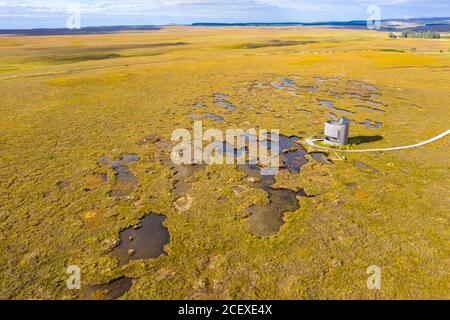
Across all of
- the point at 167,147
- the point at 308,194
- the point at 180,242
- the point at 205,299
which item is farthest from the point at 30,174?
the point at 308,194

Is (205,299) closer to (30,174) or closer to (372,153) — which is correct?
(30,174)

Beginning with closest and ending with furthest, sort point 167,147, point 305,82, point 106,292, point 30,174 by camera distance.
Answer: point 106,292, point 30,174, point 167,147, point 305,82

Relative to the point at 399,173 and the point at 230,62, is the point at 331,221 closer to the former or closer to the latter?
Result: the point at 399,173

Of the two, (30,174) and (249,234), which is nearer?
(249,234)

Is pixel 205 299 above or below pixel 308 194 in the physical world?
below
